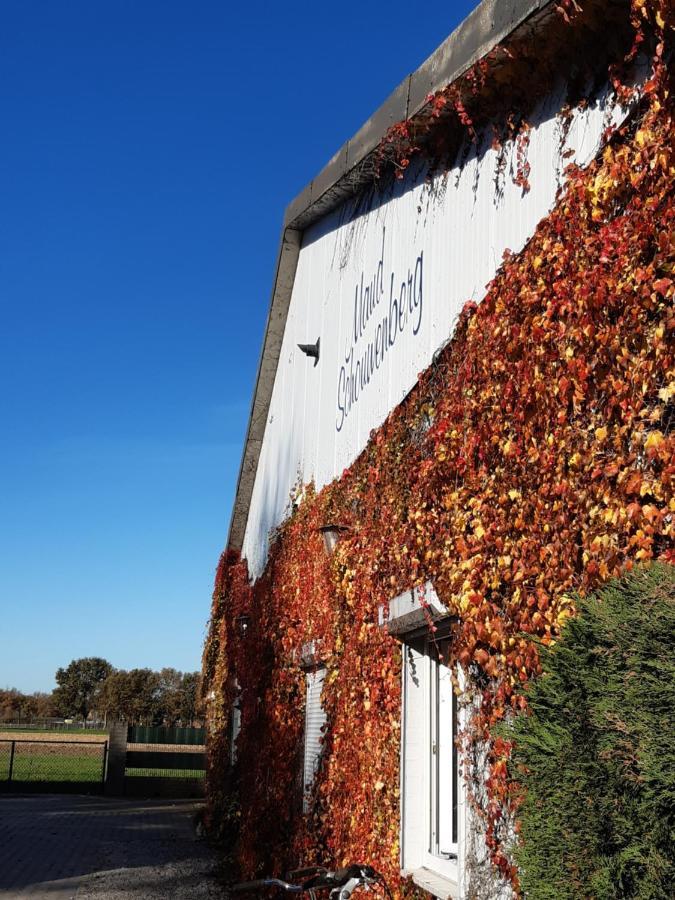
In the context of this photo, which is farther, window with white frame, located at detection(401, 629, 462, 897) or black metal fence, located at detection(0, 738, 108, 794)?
black metal fence, located at detection(0, 738, 108, 794)

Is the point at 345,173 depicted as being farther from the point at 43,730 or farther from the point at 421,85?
the point at 43,730

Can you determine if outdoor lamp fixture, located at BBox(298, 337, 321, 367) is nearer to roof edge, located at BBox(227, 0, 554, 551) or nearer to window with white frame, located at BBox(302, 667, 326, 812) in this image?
roof edge, located at BBox(227, 0, 554, 551)

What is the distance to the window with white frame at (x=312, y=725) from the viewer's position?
328 inches

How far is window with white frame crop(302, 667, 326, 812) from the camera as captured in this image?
8.34 meters

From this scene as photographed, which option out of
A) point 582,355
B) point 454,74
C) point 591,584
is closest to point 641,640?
point 591,584

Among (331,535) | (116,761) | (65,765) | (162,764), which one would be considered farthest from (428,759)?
(65,765)

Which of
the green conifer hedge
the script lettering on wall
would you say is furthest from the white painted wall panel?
the green conifer hedge

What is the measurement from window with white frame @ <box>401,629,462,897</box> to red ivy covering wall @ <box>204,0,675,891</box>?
0.14 metres

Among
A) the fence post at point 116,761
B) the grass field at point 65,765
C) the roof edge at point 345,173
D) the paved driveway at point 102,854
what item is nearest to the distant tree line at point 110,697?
the grass field at point 65,765

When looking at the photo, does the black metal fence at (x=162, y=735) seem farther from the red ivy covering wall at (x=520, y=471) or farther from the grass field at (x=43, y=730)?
the red ivy covering wall at (x=520, y=471)

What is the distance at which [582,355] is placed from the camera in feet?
12.5

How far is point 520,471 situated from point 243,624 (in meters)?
10.0

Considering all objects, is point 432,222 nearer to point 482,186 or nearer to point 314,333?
point 482,186

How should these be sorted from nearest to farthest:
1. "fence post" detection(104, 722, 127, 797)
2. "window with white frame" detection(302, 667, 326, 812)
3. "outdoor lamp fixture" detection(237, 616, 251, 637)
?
Answer: "window with white frame" detection(302, 667, 326, 812) → "outdoor lamp fixture" detection(237, 616, 251, 637) → "fence post" detection(104, 722, 127, 797)
